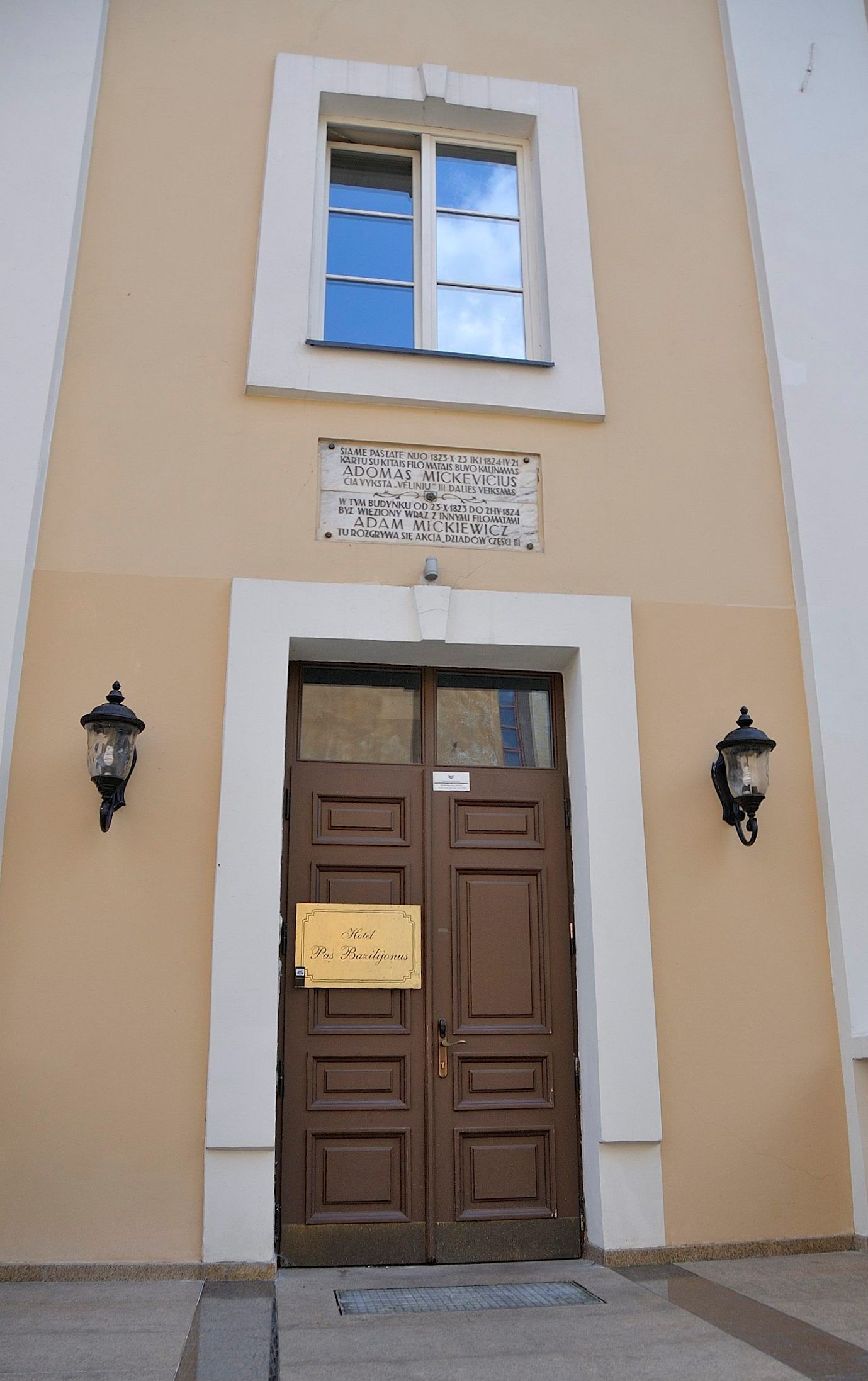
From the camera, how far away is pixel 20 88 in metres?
5.71

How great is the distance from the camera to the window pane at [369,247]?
5945mm

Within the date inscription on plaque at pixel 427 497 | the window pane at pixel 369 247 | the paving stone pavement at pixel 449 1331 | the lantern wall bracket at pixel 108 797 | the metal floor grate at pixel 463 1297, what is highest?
the window pane at pixel 369 247

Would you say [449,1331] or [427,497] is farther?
[427,497]

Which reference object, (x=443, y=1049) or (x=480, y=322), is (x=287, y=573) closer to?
(x=480, y=322)

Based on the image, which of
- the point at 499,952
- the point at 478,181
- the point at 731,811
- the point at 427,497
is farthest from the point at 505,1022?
the point at 478,181

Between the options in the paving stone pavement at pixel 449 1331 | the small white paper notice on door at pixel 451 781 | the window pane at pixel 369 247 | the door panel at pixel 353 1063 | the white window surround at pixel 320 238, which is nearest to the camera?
the paving stone pavement at pixel 449 1331

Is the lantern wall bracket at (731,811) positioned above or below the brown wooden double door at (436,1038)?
above

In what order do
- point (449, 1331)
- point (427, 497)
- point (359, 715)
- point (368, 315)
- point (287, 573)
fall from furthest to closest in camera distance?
point (368, 315)
point (427, 497)
point (359, 715)
point (287, 573)
point (449, 1331)

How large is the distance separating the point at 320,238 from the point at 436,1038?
4.22m

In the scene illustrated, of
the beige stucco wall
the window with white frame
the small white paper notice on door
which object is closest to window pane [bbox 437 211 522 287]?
the window with white frame

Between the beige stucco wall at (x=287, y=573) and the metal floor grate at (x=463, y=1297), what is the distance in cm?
66

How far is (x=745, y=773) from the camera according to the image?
16.1 feet

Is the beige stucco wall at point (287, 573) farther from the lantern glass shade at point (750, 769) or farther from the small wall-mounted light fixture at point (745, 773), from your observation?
the lantern glass shade at point (750, 769)

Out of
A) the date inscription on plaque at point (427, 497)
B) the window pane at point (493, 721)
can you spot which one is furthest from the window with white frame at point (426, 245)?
the window pane at point (493, 721)
